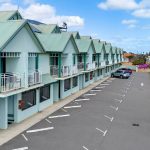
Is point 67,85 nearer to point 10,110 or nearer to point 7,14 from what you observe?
point 7,14

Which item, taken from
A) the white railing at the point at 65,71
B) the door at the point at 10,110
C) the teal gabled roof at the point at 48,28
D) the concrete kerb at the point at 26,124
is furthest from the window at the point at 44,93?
the teal gabled roof at the point at 48,28

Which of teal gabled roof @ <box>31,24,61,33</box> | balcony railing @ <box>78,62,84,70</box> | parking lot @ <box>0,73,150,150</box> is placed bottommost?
parking lot @ <box>0,73,150,150</box>

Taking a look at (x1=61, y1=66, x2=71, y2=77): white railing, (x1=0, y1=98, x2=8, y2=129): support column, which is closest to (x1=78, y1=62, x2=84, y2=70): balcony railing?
(x1=61, y1=66, x2=71, y2=77): white railing

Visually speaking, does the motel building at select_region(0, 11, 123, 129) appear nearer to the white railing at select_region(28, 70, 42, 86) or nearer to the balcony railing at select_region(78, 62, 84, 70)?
the white railing at select_region(28, 70, 42, 86)

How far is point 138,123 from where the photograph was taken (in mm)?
23219

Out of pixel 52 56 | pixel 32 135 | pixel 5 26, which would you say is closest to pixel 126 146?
pixel 32 135

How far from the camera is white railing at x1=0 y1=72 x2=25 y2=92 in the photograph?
771 inches

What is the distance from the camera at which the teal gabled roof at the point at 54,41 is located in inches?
1222

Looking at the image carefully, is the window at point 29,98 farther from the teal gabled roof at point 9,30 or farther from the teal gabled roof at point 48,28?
the teal gabled roof at point 48,28

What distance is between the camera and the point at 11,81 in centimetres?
2092

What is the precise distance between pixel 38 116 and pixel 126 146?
9045mm

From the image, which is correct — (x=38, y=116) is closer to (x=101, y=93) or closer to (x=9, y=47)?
(x=9, y=47)

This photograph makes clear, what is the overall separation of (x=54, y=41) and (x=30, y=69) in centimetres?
687

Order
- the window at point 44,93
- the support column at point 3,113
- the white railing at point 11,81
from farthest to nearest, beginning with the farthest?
the window at point 44,93
the support column at point 3,113
the white railing at point 11,81
